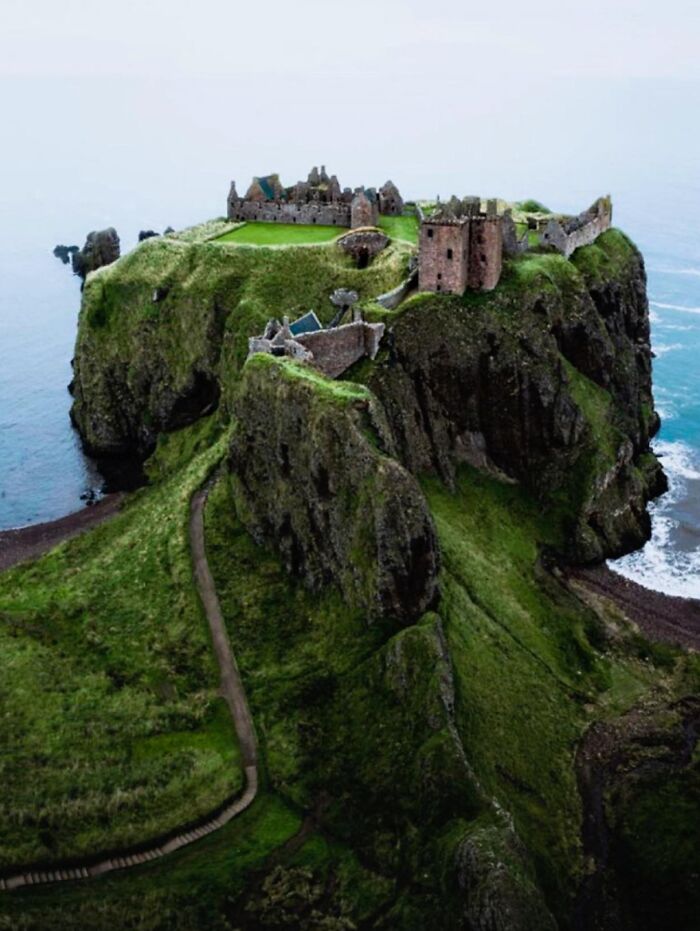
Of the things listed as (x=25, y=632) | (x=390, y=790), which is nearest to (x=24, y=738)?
(x=25, y=632)

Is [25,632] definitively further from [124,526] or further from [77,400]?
[77,400]

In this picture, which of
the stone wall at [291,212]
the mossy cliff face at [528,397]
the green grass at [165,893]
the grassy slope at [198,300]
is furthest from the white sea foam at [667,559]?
the stone wall at [291,212]

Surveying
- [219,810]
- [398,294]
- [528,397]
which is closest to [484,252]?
[398,294]

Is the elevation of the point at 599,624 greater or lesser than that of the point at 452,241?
lesser

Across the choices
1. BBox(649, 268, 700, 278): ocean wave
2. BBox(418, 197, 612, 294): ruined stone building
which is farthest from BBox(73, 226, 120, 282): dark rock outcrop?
BBox(649, 268, 700, 278): ocean wave

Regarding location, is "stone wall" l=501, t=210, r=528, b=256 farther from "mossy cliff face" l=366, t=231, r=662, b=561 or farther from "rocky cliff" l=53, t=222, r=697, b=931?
"rocky cliff" l=53, t=222, r=697, b=931

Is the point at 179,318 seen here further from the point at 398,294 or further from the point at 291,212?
the point at 398,294

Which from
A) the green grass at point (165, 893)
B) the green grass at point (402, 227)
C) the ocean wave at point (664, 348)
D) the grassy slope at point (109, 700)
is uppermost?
the green grass at point (402, 227)

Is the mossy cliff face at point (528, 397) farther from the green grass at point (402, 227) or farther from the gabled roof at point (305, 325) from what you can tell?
the green grass at point (402, 227)
